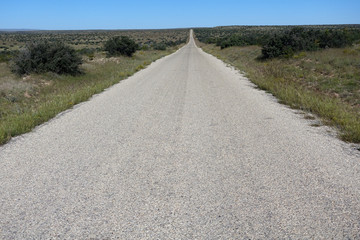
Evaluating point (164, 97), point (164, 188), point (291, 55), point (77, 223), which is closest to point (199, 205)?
point (164, 188)

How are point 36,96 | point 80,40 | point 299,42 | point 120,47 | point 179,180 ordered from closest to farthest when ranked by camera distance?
point 179,180 → point 36,96 → point 299,42 → point 120,47 → point 80,40

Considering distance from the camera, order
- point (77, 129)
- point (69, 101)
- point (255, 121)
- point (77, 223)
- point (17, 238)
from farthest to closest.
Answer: point (69, 101) < point (255, 121) < point (77, 129) < point (77, 223) < point (17, 238)

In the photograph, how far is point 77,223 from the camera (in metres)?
2.99

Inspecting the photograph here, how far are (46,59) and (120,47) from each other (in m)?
17.3

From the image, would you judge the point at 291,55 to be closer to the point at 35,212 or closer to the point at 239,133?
the point at 239,133

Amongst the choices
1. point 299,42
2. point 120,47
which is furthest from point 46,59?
point 299,42

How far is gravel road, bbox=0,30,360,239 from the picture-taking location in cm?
293

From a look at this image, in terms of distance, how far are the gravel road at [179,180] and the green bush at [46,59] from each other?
34.0 ft

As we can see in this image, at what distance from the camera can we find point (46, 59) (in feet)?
53.6

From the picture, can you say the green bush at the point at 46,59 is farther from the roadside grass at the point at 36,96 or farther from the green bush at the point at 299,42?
the green bush at the point at 299,42

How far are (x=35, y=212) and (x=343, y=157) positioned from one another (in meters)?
4.48

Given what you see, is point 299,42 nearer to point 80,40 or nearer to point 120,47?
point 120,47

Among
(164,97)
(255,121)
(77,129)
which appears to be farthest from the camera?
(164,97)

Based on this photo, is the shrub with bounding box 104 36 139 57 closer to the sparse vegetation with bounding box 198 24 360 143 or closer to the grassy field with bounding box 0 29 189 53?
the grassy field with bounding box 0 29 189 53
